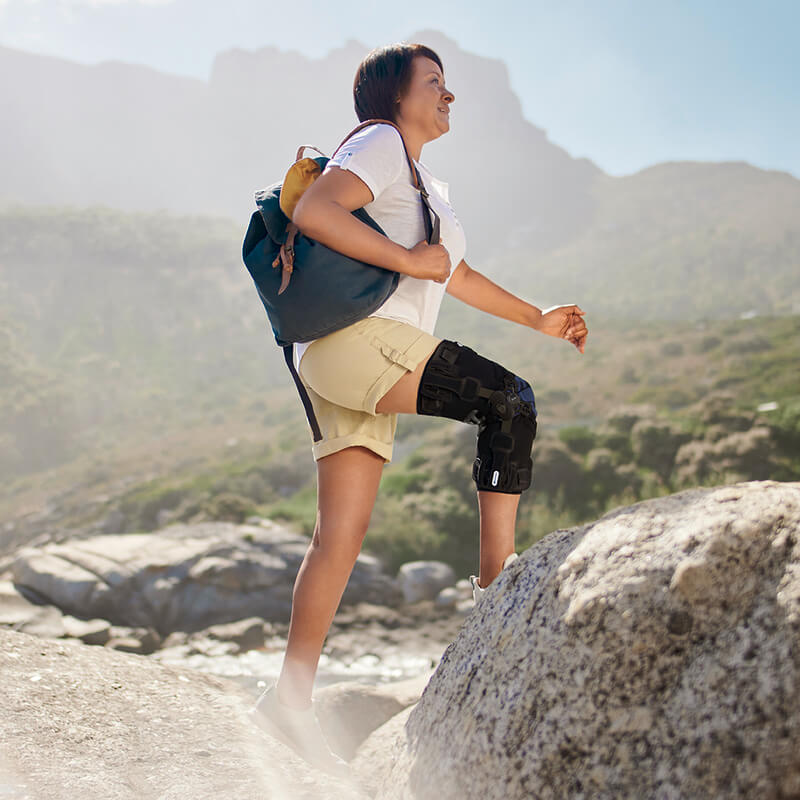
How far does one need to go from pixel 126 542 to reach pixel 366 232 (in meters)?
9.38

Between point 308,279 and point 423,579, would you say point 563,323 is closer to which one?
point 308,279

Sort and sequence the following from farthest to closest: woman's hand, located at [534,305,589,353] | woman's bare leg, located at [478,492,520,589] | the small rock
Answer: the small rock, woman's hand, located at [534,305,589,353], woman's bare leg, located at [478,492,520,589]

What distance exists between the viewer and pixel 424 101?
6.75ft

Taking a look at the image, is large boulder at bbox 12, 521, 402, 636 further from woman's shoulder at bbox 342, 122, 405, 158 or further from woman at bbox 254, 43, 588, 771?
woman's shoulder at bbox 342, 122, 405, 158

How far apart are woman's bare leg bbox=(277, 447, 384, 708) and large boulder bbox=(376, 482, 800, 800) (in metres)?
0.54

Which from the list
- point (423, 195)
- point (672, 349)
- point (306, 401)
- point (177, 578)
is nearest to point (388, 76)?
point (423, 195)

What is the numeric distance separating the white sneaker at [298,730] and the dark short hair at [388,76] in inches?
68.3

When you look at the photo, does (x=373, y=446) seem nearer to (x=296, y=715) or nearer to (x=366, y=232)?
(x=366, y=232)

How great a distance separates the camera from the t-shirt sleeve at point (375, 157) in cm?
185

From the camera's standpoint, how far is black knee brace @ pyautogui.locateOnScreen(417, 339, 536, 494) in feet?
6.11

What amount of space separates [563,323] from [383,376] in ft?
2.49

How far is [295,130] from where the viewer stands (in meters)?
128

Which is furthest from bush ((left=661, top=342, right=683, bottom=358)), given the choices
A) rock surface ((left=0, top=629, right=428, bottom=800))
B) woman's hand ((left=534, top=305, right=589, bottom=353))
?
rock surface ((left=0, top=629, right=428, bottom=800))

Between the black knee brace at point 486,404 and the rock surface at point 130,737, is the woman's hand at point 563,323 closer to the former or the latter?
the black knee brace at point 486,404
